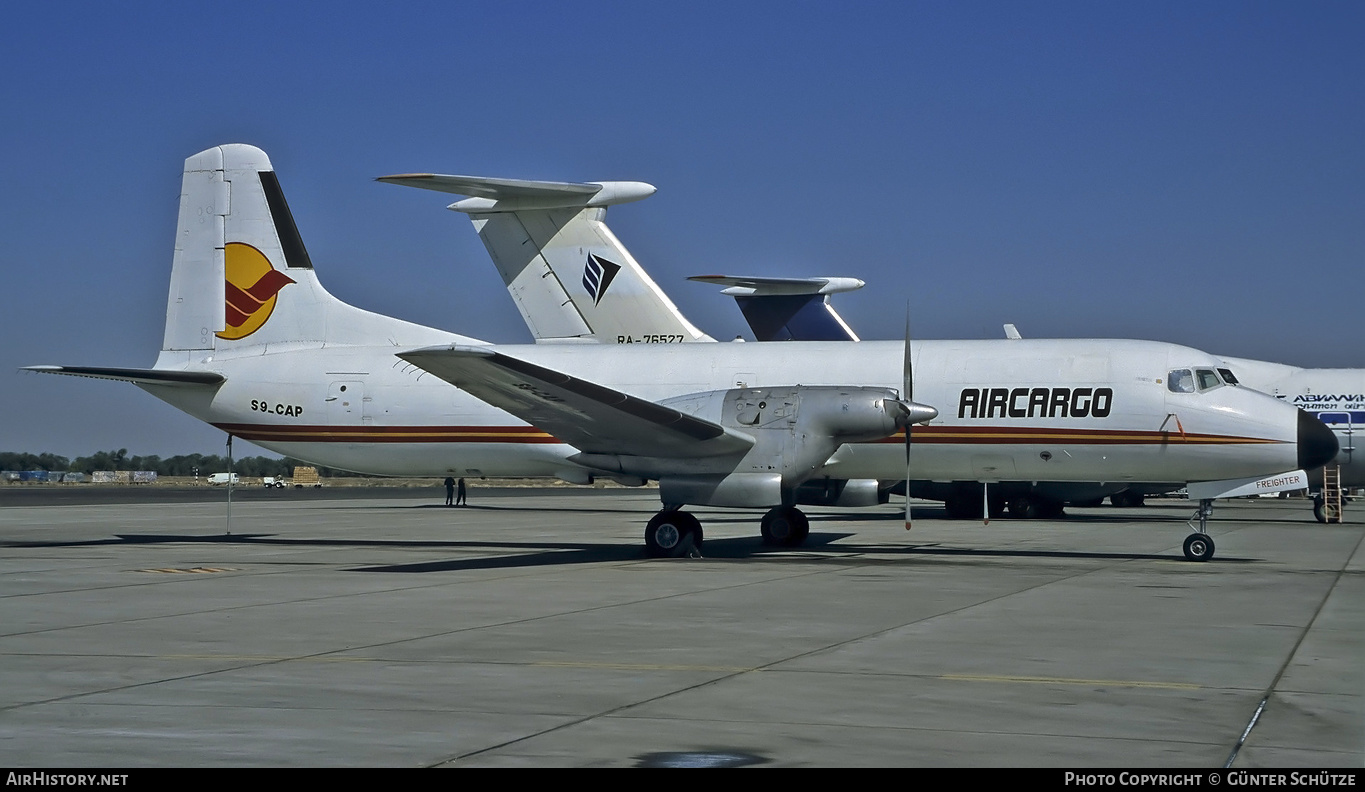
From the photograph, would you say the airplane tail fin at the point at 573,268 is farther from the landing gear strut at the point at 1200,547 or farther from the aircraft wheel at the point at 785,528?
the landing gear strut at the point at 1200,547

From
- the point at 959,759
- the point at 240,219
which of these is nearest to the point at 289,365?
the point at 240,219

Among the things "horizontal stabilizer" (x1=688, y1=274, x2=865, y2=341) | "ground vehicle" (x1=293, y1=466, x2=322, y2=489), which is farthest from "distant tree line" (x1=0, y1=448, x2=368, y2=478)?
"horizontal stabilizer" (x1=688, y1=274, x2=865, y2=341)

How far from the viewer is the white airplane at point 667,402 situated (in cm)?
1917

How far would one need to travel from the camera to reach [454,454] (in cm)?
2262

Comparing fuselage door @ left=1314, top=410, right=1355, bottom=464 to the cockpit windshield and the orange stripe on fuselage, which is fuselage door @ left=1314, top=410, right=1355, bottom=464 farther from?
the orange stripe on fuselage

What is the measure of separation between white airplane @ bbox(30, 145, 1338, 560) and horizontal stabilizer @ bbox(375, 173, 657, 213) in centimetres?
557

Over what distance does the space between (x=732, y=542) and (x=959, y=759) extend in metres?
18.3

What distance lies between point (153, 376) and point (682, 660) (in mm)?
16452

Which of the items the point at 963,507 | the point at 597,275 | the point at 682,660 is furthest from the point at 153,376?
the point at 963,507

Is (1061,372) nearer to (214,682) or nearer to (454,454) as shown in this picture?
(454,454)

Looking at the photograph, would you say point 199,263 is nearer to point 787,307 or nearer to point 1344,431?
point 787,307

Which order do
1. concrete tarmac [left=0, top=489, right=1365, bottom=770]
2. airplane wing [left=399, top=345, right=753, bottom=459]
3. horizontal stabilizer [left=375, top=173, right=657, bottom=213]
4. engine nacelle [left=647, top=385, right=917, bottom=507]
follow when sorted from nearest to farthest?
concrete tarmac [left=0, top=489, right=1365, bottom=770]
airplane wing [left=399, top=345, right=753, bottom=459]
engine nacelle [left=647, top=385, right=917, bottom=507]
horizontal stabilizer [left=375, top=173, right=657, bottom=213]

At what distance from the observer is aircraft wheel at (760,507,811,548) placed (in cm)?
2286

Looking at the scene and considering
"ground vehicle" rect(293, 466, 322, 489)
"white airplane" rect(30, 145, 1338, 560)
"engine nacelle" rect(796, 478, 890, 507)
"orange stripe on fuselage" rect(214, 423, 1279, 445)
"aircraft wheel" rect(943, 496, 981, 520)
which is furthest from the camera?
"ground vehicle" rect(293, 466, 322, 489)
